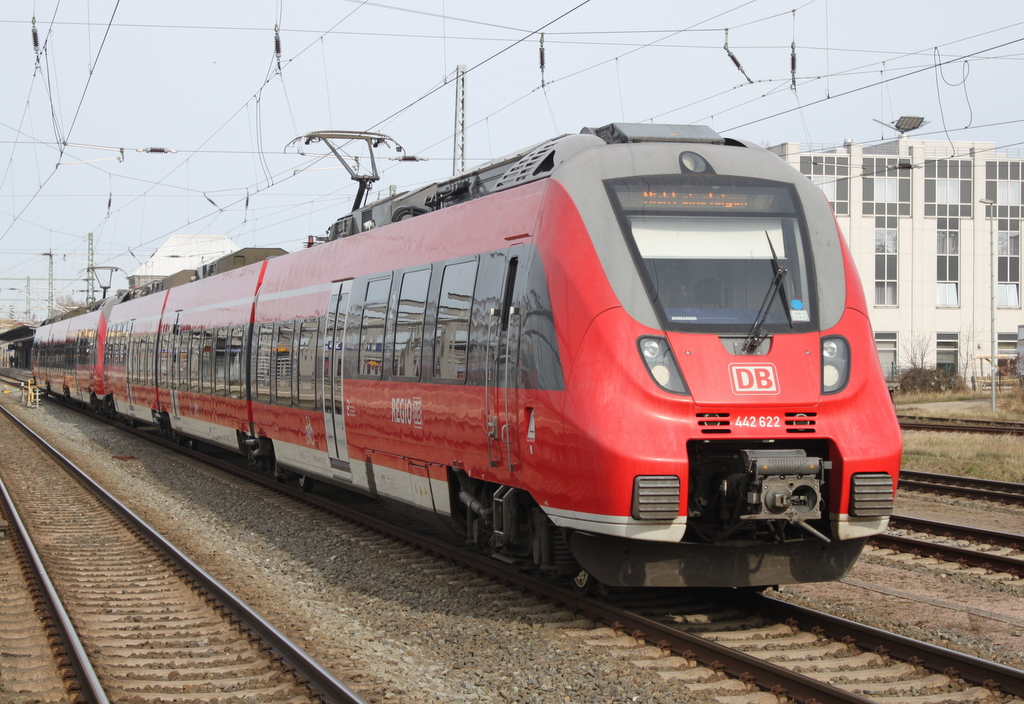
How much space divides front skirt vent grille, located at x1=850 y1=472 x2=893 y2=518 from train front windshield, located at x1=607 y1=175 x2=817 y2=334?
1.04 meters

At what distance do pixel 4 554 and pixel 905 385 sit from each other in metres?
35.6

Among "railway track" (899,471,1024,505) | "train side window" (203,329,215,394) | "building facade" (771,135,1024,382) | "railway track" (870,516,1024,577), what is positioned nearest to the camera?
"railway track" (870,516,1024,577)

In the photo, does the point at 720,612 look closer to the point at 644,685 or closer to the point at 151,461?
the point at 644,685

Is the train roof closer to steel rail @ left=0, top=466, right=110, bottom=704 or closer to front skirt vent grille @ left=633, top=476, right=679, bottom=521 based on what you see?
front skirt vent grille @ left=633, top=476, right=679, bottom=521

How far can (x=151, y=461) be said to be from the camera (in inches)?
795

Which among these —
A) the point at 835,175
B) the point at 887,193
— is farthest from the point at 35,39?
the point at 887,193

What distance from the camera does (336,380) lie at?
36.9ft

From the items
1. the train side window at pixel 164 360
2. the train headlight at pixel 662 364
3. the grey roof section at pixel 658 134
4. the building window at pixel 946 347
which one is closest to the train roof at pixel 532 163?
the grey roof section at pixel 658 134

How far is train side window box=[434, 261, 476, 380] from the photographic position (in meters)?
8.15

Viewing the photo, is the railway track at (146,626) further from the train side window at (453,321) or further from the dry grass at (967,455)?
the dry grass at (967,455)

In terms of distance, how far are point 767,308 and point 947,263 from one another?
2038 inches

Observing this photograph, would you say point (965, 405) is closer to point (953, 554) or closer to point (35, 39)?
point (953, 554)

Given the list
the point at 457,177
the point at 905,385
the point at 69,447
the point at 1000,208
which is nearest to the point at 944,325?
the point at 1000,208

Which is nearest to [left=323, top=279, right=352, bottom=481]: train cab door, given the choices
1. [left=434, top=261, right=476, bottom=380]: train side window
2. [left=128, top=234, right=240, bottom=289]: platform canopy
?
[left=434, top=261, right=476, bottom=380]: train side window
